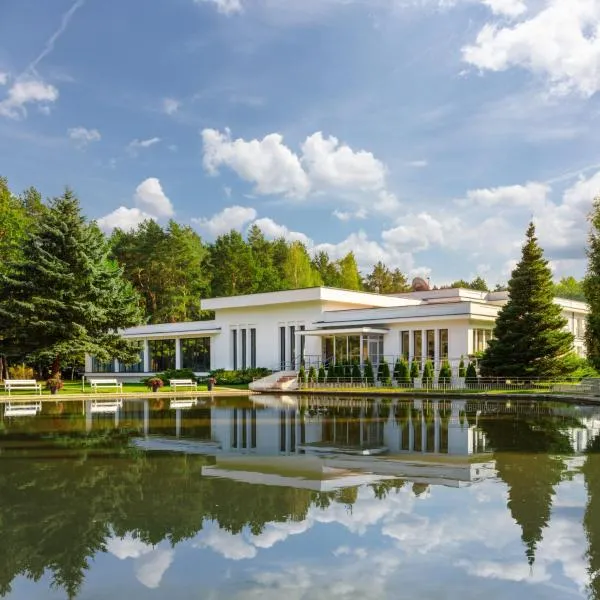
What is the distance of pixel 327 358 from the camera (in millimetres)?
44719

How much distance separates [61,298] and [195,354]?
1941 centimetres

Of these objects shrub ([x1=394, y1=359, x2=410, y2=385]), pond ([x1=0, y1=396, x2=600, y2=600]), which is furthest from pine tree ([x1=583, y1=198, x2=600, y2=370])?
pond ([x1=0, y1=396, x2=600, y2=600])

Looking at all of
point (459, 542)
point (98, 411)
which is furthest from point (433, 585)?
point (98, 411)

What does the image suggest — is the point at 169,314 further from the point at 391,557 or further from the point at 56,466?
the point at 391,557

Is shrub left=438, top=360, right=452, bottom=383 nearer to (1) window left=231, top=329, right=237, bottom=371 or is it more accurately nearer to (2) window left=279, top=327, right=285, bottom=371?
(2) window left=279, top=327, right=285, bottom=371

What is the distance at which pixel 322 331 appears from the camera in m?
43.3

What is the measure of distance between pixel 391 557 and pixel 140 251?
6704cm

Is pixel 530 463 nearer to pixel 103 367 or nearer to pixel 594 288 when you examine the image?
pixel 594 288

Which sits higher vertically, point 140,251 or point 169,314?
point 140,251

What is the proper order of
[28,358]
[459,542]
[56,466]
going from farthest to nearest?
[28,358]
[56,466]
[459,542]

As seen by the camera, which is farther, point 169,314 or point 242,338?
point 169,314

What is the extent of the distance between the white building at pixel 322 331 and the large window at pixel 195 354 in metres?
0.08

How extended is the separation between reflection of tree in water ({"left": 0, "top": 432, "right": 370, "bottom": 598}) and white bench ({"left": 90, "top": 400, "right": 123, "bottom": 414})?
43.7 ft

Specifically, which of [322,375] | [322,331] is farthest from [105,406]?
[322,331]
